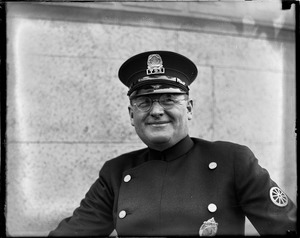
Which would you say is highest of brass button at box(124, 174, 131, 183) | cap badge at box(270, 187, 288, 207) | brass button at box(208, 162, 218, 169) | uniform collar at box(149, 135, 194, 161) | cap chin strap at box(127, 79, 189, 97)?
cap chin strap at box(127, 79, 189, 97)

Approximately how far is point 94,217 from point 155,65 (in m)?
0.94

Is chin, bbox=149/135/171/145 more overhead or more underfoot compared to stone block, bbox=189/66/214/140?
more underfoot

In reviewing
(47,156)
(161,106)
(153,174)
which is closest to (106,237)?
(153,174)

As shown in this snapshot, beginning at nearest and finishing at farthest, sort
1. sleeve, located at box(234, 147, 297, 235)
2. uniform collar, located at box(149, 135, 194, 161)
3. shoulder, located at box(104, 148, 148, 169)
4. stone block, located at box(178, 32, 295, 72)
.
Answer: sleeve, located at box(234, 147, 297, 235)
uniform collar, located at box(149, 135, 194, 161)
shoulder, located at box(104, 148, 148, 169)
stone block, located at box(178, 32, 295, 72)

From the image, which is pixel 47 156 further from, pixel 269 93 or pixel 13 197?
pixel 269 93

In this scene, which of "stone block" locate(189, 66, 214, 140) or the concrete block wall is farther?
"stone block" locate(189, 66, 214, 140)

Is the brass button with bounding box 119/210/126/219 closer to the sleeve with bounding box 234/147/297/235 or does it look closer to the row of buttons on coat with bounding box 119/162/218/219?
the row of buttons on coat with bounding box 119/162/218/219

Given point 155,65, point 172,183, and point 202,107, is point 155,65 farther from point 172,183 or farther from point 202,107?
point 202,107

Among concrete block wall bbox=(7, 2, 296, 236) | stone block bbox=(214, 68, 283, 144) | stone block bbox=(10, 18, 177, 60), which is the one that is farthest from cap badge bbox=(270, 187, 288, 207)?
stone block bbox=(10, 18, 177, 60)

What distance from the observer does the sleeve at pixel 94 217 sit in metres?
2.34

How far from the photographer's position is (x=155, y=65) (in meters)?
2.35

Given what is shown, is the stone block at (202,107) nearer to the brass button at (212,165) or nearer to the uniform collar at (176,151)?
the uniform collar at (176,151)

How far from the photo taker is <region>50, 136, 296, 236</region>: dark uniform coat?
209 cm

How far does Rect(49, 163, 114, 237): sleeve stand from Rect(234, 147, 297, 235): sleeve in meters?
0.76
